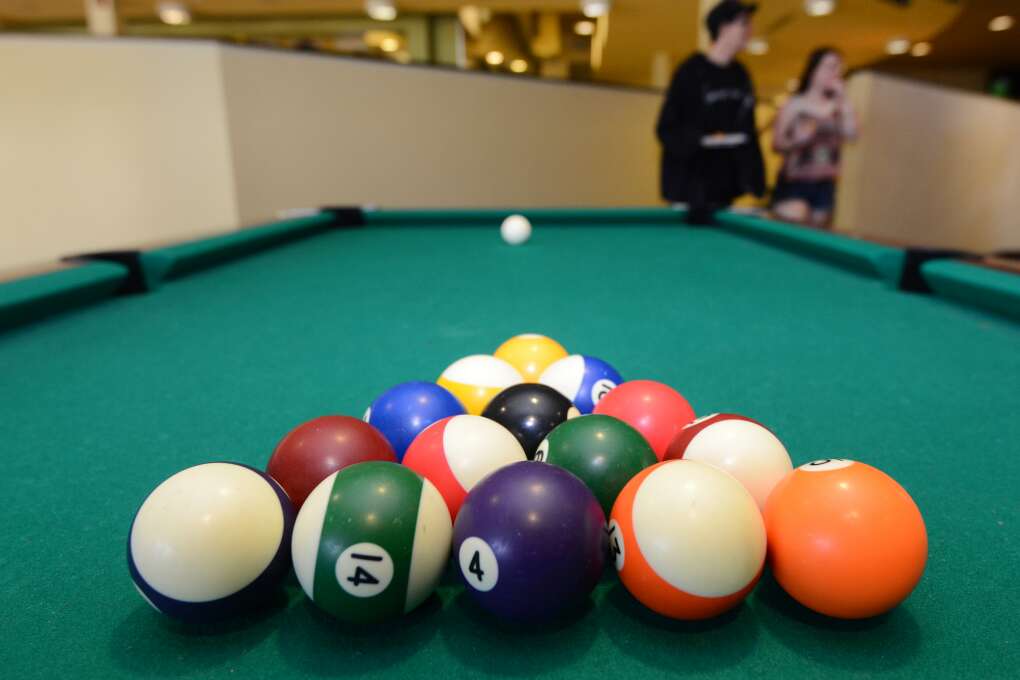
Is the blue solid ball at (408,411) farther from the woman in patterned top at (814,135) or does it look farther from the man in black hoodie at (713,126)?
the woman in patterned top at (814,135)

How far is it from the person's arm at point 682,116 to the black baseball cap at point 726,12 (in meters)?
0.26

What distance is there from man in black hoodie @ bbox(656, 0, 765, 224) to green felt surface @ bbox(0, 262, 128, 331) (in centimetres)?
300

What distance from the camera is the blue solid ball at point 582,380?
130cm

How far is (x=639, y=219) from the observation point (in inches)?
166

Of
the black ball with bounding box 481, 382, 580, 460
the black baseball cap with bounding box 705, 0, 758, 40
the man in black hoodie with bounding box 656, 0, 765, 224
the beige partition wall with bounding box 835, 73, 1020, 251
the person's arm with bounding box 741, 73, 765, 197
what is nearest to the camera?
the black ball with bounding box 481, 382, 580, 460

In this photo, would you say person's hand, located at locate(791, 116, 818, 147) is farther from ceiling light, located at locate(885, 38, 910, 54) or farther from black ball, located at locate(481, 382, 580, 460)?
ceiling light, located at locate(885, 38, 910, 54)

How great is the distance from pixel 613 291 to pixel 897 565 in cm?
173

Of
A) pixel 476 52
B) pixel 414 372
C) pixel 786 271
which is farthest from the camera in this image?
pixel 476 52

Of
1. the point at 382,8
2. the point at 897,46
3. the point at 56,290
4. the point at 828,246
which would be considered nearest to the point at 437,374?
the point at 56,290

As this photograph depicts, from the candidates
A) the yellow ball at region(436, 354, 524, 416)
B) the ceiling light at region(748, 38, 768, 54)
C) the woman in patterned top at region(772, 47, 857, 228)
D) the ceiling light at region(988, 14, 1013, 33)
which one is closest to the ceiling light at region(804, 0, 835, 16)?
the ceiling light at region(748, 38, 768, 54)

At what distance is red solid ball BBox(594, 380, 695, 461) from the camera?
1.11 metres

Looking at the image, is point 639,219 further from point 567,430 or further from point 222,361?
point 567,430

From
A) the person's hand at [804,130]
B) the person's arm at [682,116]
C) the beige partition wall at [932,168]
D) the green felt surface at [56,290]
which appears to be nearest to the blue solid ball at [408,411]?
the green felt surface at [56,290]

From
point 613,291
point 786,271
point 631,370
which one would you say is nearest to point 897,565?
point 631,370
